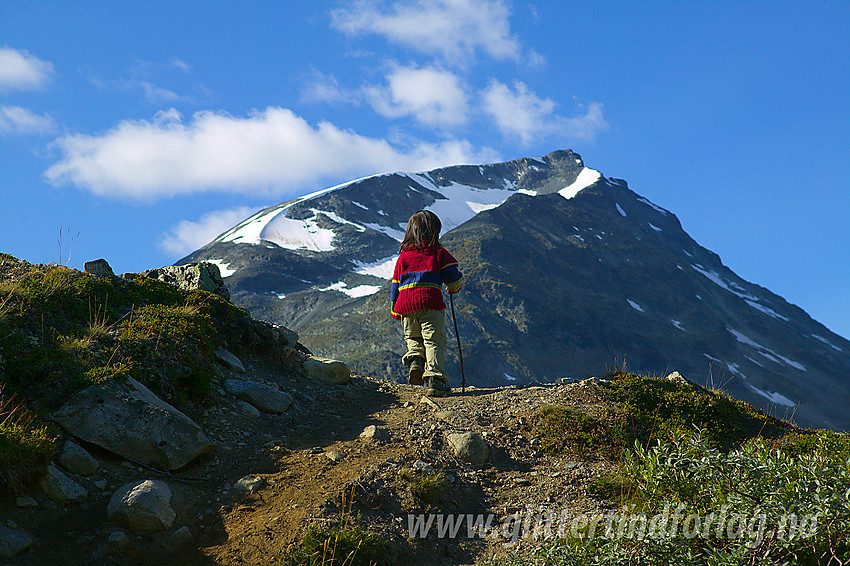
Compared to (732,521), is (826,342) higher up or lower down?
higher up

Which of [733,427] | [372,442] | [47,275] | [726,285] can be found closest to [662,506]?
[372,442]

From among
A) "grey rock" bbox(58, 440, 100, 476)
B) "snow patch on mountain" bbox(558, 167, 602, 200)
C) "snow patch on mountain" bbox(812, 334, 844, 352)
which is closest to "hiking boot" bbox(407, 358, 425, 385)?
"grey rock" bbox(58, 440, 100, 476)

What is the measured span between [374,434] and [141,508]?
276cm

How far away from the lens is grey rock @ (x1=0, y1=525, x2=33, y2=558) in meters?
3.96

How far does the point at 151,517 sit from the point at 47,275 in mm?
4561

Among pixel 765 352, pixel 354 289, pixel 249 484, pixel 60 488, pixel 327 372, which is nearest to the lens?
pixel 60 488

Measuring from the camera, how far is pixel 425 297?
8.90 meters

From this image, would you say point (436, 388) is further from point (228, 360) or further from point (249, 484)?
point (249, 484)

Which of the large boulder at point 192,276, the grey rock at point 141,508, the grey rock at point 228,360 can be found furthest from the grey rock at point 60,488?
the large boulder at point 192,276

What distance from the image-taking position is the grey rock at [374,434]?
6555 millimetres

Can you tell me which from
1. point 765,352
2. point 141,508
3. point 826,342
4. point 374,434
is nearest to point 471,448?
point 374,434

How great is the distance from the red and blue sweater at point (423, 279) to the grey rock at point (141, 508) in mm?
4999

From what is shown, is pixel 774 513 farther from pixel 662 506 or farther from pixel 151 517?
pixel 151 517

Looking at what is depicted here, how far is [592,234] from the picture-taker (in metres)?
127
